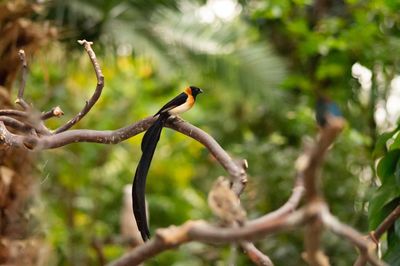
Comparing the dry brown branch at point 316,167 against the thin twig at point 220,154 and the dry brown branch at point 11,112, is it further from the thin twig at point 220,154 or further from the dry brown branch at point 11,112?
the dry brown branch at point 11,112

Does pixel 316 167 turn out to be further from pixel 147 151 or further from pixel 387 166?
pixel 387 166

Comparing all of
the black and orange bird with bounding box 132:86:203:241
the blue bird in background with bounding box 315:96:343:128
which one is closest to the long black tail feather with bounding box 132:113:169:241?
the black and orange bird with bounding box 132:86:203:241

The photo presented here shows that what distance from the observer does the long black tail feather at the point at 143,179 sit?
44.9 inches

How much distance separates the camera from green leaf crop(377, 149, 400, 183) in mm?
1650

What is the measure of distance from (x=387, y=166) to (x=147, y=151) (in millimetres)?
661

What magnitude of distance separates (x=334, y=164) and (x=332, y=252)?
0.58 m

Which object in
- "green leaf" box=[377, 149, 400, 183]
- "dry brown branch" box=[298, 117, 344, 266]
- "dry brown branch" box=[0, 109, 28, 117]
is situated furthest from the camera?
"green leaf" box=[377, 149, 400, 183]

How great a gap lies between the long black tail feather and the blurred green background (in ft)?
5.68

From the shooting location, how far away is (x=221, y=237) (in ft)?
2.21

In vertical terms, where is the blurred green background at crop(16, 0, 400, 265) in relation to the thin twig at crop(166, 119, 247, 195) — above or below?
below

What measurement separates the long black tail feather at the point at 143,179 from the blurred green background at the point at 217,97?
1733mm

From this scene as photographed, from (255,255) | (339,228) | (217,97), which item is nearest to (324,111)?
(255,255)

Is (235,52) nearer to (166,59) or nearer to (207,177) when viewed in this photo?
(166,59)

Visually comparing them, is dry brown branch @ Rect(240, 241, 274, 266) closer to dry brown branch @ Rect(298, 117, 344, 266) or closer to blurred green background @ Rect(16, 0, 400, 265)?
dry brown branch @ Rect(298, 117, 344, 266)
